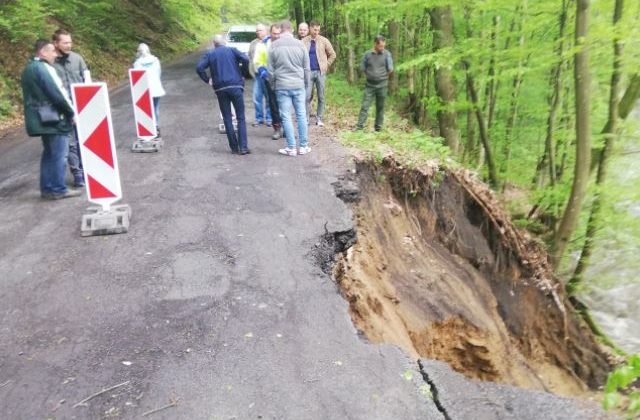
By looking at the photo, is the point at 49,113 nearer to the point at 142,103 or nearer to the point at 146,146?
the point at 142,103

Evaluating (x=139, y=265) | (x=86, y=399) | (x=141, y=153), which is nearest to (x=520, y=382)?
(x=139, y=265)

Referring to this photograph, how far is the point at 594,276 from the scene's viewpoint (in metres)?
10.7

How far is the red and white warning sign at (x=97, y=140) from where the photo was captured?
5523 millimetres

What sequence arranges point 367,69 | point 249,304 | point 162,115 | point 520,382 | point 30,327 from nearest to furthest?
point 30,327, point 249,304, point 520,382, point 367,69, point 162,115

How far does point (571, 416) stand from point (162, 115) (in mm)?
10985

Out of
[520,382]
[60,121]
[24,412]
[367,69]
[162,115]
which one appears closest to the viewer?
[24,412]

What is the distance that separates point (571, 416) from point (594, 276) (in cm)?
832

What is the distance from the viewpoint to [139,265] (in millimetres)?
5082

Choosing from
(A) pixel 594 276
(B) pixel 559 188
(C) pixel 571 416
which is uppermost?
(C) pixel 571 416

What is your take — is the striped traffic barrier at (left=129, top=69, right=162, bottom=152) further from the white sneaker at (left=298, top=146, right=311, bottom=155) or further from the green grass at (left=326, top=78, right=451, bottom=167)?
the green grass at (left=326, top=78, right=451, bottom=167)

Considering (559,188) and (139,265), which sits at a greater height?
(139,265)

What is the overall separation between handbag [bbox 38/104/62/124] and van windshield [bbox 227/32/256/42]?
1460cm

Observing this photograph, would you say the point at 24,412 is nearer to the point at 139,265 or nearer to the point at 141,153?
the point at 139,265

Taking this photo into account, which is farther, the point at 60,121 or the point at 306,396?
the point at 60,121
